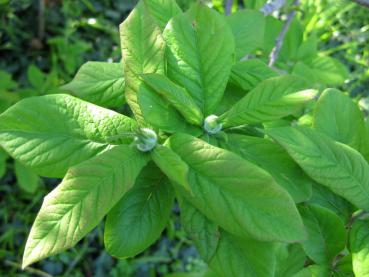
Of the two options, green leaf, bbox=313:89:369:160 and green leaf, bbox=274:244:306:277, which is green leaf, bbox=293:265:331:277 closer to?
green leaf, bbox=274:244:306:277

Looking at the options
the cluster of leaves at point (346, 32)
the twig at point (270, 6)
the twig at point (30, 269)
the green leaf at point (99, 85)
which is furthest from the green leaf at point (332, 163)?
the twig at point (30, 269)

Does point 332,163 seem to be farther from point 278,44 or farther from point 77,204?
point 278,44

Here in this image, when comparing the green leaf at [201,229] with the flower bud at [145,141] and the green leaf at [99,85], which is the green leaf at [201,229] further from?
the green leaf at [99,85]

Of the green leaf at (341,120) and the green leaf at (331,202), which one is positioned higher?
the green leaf at (341,120)

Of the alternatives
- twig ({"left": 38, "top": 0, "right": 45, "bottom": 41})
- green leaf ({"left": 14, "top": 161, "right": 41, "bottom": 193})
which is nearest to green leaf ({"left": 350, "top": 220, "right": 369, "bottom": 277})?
green leaf ({"left": 14, "top": 161, "right": 41, "bottom": 193})

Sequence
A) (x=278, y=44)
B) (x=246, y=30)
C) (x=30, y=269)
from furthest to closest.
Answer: (x=30, y=269) < (x=278, y=44) < (x=246, y=30)

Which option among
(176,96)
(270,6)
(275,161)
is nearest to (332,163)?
(275,161)
